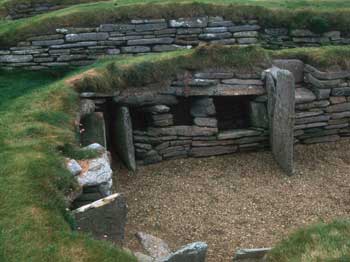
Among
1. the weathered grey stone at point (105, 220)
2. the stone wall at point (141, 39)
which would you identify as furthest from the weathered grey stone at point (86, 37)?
the weathered grey stone at point (105, 220)

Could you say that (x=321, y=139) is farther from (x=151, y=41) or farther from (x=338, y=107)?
(x=151, y=41)

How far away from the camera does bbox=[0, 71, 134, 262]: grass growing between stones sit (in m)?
5.31

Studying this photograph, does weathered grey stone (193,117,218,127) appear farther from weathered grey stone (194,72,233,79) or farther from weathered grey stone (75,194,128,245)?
weathered grey stone (75,194,128,245)

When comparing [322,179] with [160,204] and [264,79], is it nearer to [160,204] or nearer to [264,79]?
[264,79]

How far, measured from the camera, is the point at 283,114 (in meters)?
9.69

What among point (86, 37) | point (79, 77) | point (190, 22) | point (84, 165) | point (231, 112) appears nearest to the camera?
point (84, 165)

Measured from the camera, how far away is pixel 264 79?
409 inches

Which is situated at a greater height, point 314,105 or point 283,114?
point 283,114

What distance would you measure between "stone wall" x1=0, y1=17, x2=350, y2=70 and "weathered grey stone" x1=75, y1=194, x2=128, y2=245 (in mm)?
6860

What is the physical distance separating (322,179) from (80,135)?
4.60 metres

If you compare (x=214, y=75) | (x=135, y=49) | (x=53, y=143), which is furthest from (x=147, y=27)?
(x=53, y=143)

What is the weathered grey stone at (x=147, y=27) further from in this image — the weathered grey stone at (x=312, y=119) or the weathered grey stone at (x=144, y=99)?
the weathered grey stone at (x=312, y=119)

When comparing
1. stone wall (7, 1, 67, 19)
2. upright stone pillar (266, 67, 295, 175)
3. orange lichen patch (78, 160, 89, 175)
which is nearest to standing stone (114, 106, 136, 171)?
orange lichen patch (78, 160, 89, 175)

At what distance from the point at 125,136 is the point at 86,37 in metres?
3.92
